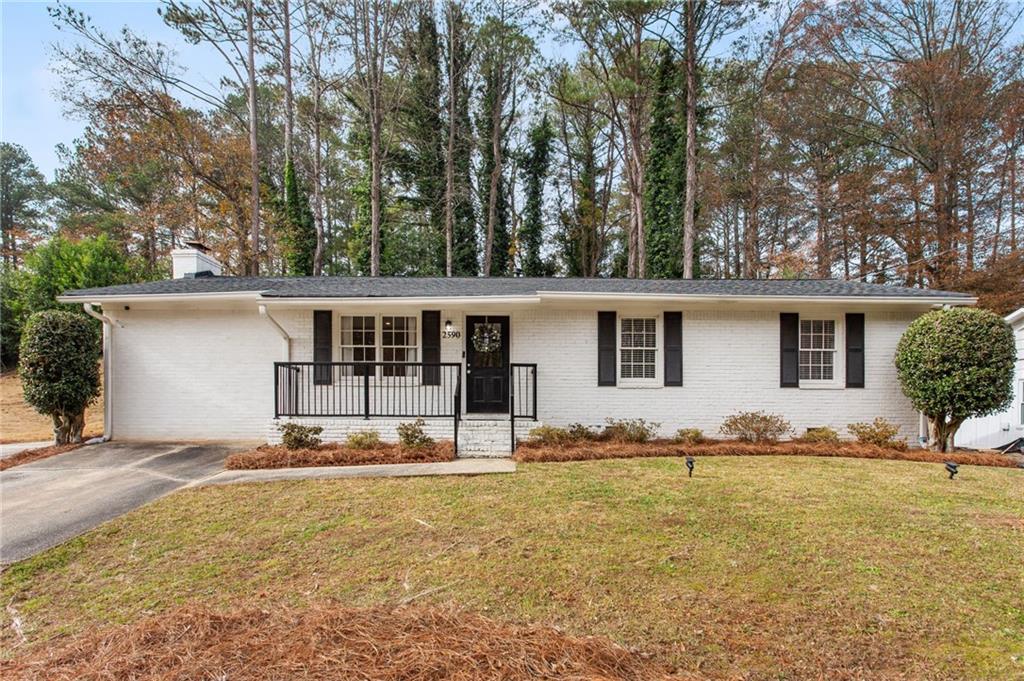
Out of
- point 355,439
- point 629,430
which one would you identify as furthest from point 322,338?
point 629,430

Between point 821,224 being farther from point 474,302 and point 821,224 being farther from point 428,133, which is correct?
point 428,133

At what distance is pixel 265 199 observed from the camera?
→ 17.0m

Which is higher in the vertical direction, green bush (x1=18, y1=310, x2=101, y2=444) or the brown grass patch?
green bush (x1=18, y1=310, x2=101, y2=444)

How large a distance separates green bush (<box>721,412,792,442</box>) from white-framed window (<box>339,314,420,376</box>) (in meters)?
5.90

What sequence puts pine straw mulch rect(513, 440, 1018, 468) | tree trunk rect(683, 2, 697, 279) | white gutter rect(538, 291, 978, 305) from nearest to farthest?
pine straw mulch rect(513, 440, 1018, 468)
white gutter rect(538, 291, 978, 305)
tree trunk rect(683, 2, 697, 279)

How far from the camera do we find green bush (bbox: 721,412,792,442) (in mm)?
7570

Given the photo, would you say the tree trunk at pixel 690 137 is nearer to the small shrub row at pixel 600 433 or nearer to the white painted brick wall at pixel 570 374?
the white painted brick wall at pixel 570 374

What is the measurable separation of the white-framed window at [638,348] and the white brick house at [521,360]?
0.06ft

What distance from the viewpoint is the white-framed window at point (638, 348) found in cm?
808

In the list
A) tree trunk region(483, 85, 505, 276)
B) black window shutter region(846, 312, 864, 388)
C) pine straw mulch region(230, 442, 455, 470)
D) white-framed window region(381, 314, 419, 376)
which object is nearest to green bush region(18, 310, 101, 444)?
pine straw mulch region(230, 442, 455, 470)

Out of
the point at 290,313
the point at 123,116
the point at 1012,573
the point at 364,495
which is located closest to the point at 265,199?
the point at 123,116

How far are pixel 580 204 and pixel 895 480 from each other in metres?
18.6

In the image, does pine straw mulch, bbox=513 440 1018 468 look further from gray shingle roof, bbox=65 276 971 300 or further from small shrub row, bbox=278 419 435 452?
gray shingle roof, bbox=65 276 971 300

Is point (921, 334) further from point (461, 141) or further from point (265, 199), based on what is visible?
point (265, 199)
